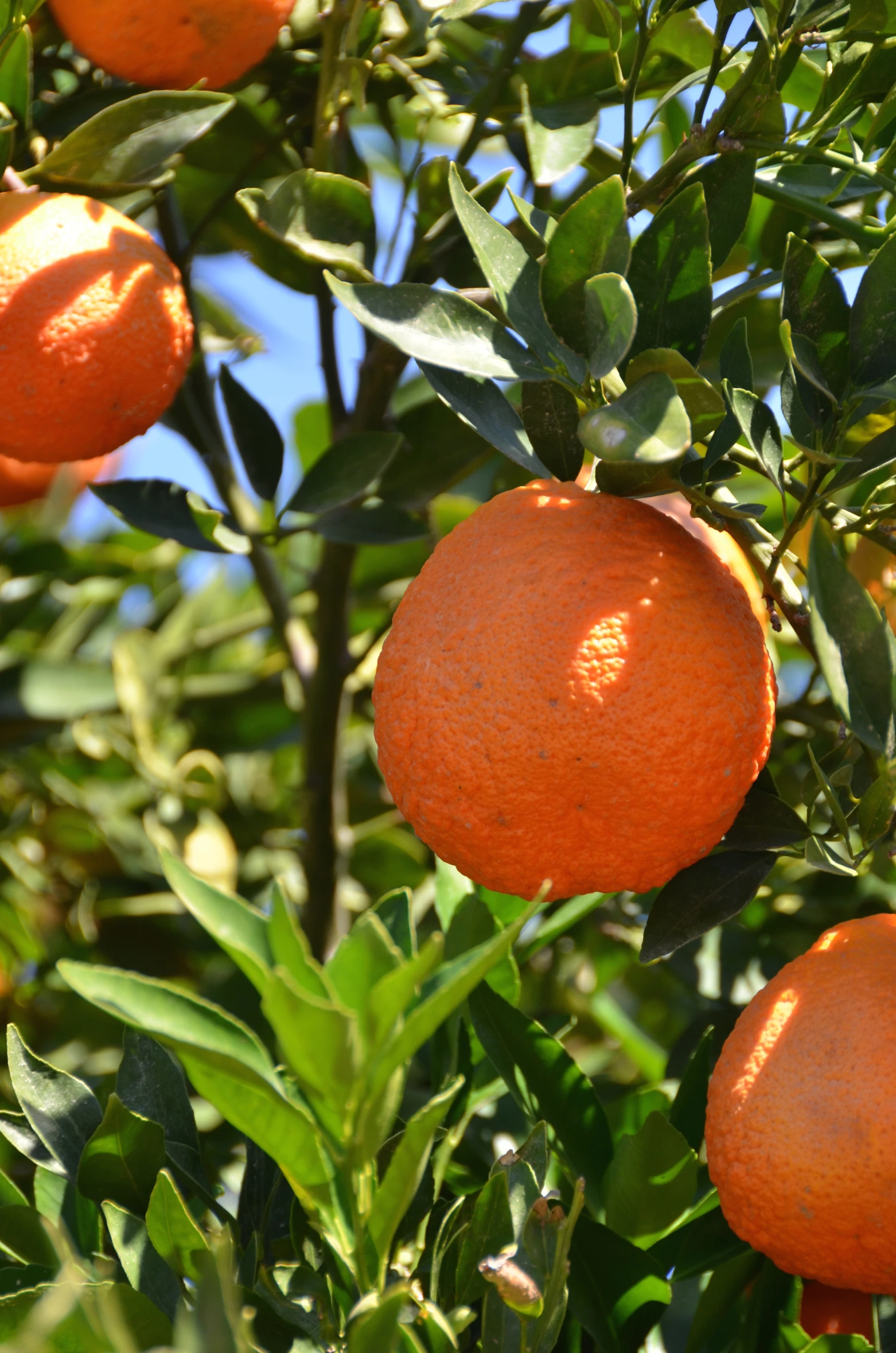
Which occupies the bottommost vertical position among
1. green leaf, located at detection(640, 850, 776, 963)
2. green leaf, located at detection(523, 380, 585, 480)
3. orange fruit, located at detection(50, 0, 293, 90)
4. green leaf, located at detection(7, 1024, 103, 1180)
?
green leaf, located at detection(7, 1024, 103, 1180)

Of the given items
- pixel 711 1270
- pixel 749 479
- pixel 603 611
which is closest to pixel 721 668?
pixel 603 611

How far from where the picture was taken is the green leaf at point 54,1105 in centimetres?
66

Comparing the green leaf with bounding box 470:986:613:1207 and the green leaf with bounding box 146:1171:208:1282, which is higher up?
the green leaf with bounding box 146:1171:208:1282

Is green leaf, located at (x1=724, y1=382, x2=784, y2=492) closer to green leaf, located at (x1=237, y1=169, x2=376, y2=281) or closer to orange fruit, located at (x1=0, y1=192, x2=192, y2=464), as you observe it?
green leaf, located at (x1=237, y1=169, x2=376, y2=281)

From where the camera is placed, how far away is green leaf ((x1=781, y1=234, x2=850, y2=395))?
646 millimetres

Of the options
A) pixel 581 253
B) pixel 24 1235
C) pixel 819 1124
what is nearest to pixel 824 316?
pixel 581 253

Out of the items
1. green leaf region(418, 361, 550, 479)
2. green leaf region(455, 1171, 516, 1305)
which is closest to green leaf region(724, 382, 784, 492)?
green leaf region(418, 361, 550, 479)

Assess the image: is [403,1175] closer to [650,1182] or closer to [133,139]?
[650,1182]

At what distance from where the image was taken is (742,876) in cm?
67

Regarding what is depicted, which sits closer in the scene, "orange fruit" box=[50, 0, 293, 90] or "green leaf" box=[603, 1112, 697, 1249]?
"green leaf" box=[603, 1112, 697, 1249]

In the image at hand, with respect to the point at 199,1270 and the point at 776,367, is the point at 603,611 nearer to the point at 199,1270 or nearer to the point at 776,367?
the point at 199,1270

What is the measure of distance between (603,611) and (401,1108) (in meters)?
0.44

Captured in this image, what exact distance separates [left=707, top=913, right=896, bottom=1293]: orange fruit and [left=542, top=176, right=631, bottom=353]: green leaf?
347mm

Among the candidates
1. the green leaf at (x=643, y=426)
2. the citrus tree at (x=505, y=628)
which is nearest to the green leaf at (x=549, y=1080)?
the citrus tree at (x=505, y=628)
